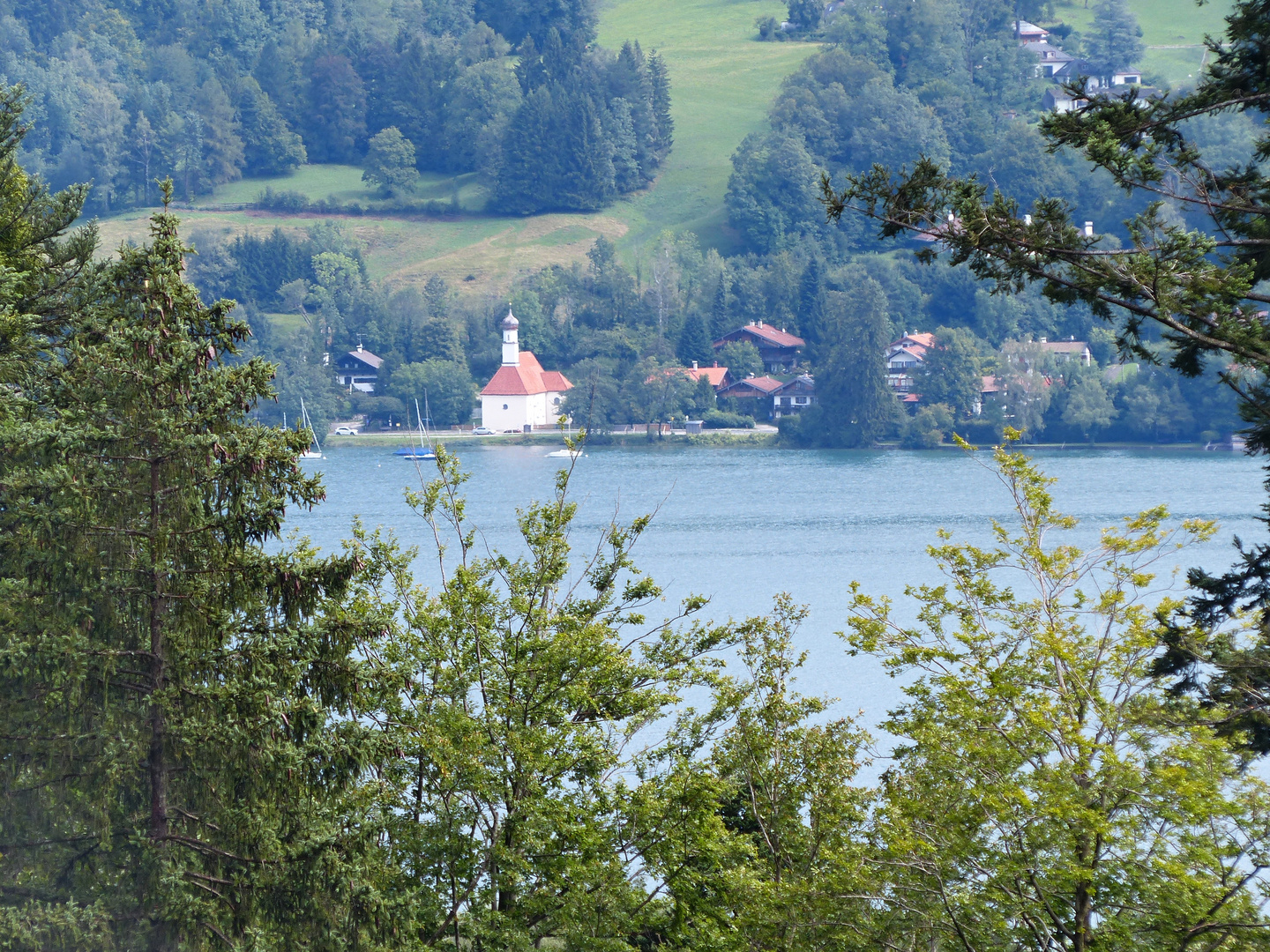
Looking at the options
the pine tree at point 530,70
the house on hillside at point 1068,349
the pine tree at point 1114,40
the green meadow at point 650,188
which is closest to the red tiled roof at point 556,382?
the green meadow at point 650,188

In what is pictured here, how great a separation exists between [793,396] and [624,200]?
4403 cm

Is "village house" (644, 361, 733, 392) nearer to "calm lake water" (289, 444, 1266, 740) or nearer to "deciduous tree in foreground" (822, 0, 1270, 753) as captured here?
"calm lake water" (289, 444, 1266, 740)

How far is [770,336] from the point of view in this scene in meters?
108

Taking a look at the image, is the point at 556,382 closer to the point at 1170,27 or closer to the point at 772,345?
the point at 772,345

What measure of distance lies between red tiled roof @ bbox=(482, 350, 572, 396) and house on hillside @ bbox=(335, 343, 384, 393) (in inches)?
364

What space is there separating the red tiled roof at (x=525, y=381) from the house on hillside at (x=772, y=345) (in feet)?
40.6

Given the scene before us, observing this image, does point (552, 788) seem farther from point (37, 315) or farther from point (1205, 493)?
point (1205, 493)

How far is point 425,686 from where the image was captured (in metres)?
11.5

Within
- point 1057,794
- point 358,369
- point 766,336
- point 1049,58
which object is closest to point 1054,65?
point 1049,58

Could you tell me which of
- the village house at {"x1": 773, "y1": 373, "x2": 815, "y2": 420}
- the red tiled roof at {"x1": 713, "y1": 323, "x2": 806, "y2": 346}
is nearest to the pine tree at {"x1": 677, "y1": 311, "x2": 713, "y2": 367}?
the red tiled roof at {"x1": 713, "y1": 323, "x2": 806, "y2": 346}

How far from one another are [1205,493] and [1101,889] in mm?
58943

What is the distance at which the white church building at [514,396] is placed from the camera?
104 m

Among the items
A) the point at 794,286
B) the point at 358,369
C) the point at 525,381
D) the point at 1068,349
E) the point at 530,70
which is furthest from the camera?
the point at 530,70

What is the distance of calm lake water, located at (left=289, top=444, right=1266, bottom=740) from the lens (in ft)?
134
